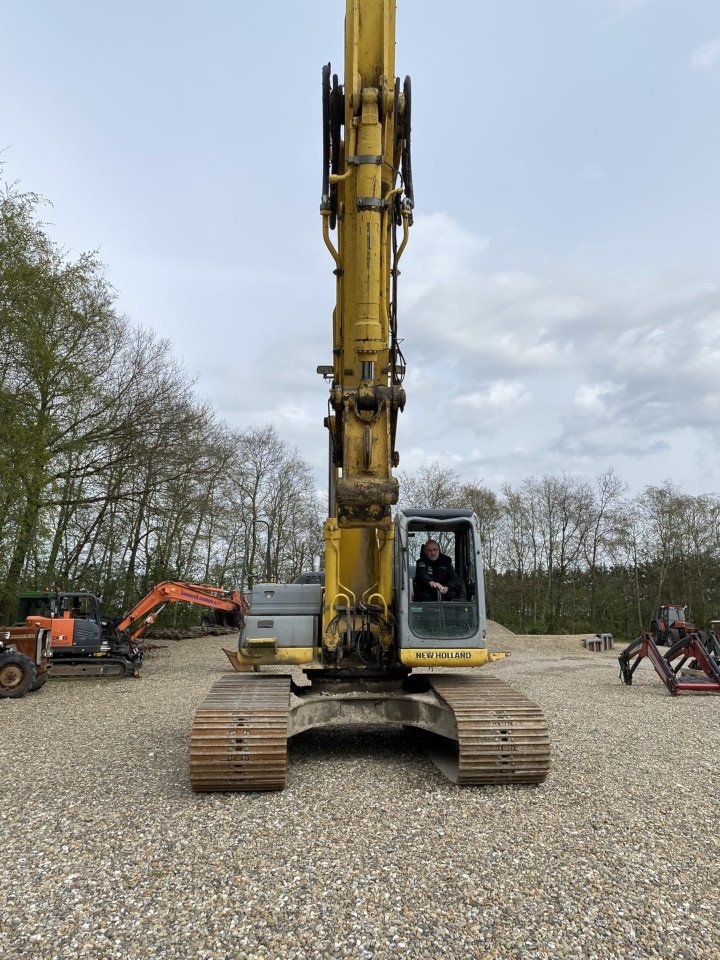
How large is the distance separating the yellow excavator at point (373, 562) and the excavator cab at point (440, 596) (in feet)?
0.04

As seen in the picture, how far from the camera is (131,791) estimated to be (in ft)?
19.7

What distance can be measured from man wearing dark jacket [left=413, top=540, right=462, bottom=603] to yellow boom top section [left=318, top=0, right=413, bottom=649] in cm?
32

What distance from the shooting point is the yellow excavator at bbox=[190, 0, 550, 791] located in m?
6.44

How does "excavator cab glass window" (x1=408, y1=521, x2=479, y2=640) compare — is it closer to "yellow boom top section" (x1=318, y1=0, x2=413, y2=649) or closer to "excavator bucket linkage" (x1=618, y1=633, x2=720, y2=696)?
"yellow boom top section" (x1=318, y1=0, x2=413, y2=649)

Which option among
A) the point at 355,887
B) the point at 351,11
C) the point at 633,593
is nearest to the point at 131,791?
the point at 355,887

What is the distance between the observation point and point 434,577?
7309mm

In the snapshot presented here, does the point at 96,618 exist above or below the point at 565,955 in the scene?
above

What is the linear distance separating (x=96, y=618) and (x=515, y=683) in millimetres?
9100

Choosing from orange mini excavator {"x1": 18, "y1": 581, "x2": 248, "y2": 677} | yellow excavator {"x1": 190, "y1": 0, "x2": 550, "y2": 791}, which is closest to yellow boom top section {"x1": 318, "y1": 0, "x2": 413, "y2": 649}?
yellow excavator {"x1": 190, "y1": 0, "x2": 550, "y2": 791}

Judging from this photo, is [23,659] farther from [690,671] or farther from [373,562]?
[690,671]

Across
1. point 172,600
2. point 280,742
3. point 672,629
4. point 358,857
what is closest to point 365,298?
point 280,742

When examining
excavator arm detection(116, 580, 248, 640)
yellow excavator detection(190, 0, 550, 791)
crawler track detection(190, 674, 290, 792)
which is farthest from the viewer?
excavator arm detection(116, 580, 248, 640)

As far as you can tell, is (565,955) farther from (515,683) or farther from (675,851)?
(515,683)

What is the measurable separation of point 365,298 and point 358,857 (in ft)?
15.5
